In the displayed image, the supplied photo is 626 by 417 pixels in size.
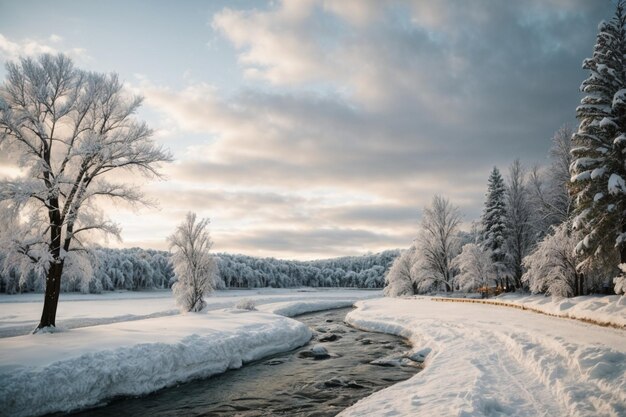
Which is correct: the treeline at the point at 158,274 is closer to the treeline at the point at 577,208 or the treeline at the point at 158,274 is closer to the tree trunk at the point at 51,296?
the tree trunk at the point at 51,296

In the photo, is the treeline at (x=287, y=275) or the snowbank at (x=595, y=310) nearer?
the snowbank at (x=595, y=310)

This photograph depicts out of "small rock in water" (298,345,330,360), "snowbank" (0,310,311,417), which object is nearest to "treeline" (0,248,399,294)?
"snowbank" (0,310,311,417)

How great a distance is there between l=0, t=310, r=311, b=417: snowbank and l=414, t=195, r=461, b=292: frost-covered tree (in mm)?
38282

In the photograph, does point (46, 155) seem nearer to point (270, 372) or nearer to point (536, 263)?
point (270, 372)

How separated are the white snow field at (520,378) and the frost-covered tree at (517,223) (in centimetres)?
2759

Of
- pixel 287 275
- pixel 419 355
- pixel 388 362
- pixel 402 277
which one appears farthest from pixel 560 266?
pixel 287 275

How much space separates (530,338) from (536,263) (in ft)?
55.7

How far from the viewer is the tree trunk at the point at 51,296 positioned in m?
15.6

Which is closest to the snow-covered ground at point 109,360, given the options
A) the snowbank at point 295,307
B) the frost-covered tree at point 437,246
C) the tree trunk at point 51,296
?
the tree trunk at point 51,296

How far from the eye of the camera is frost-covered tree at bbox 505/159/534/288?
4141 centimetres

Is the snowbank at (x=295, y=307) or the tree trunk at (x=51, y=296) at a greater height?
the tree trunk at (x=51, y=296)

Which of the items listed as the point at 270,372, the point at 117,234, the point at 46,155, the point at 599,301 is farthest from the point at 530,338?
the point at 46,155

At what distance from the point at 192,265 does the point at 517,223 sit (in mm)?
36447

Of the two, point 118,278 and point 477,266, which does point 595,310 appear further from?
point 118,278
